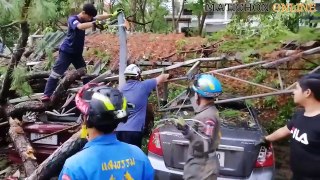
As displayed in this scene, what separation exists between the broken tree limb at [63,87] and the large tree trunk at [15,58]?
2.39ft

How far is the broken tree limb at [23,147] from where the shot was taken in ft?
18.5

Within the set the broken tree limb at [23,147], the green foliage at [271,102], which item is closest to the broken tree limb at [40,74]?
the broken tree limb at [23,147]

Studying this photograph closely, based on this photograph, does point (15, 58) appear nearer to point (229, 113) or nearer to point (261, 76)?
point (229, 113)

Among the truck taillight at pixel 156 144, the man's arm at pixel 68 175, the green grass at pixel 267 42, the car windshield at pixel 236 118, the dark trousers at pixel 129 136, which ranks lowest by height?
the dark trousers at pixel 129 136

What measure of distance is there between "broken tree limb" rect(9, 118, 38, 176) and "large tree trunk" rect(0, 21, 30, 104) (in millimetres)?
744

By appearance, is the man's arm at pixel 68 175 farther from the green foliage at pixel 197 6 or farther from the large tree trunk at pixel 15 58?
the green foliage at pixel 197 6

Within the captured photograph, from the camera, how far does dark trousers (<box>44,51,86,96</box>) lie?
7250mm

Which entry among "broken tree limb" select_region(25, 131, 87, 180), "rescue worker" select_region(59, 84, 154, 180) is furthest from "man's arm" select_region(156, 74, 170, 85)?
"rescue worker" select_region(59, 84, 154, 180)

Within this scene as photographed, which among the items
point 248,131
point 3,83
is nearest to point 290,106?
point 248,131

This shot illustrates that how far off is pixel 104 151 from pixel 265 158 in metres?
2.98

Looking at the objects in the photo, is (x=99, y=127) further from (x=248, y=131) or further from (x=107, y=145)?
(x=248, y=131)

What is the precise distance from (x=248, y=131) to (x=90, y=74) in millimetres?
3253

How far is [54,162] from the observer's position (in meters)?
5.31

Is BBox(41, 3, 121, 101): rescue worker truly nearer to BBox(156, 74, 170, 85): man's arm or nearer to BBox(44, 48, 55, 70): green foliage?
BBox(44, 48, 55, 70): green foliage
